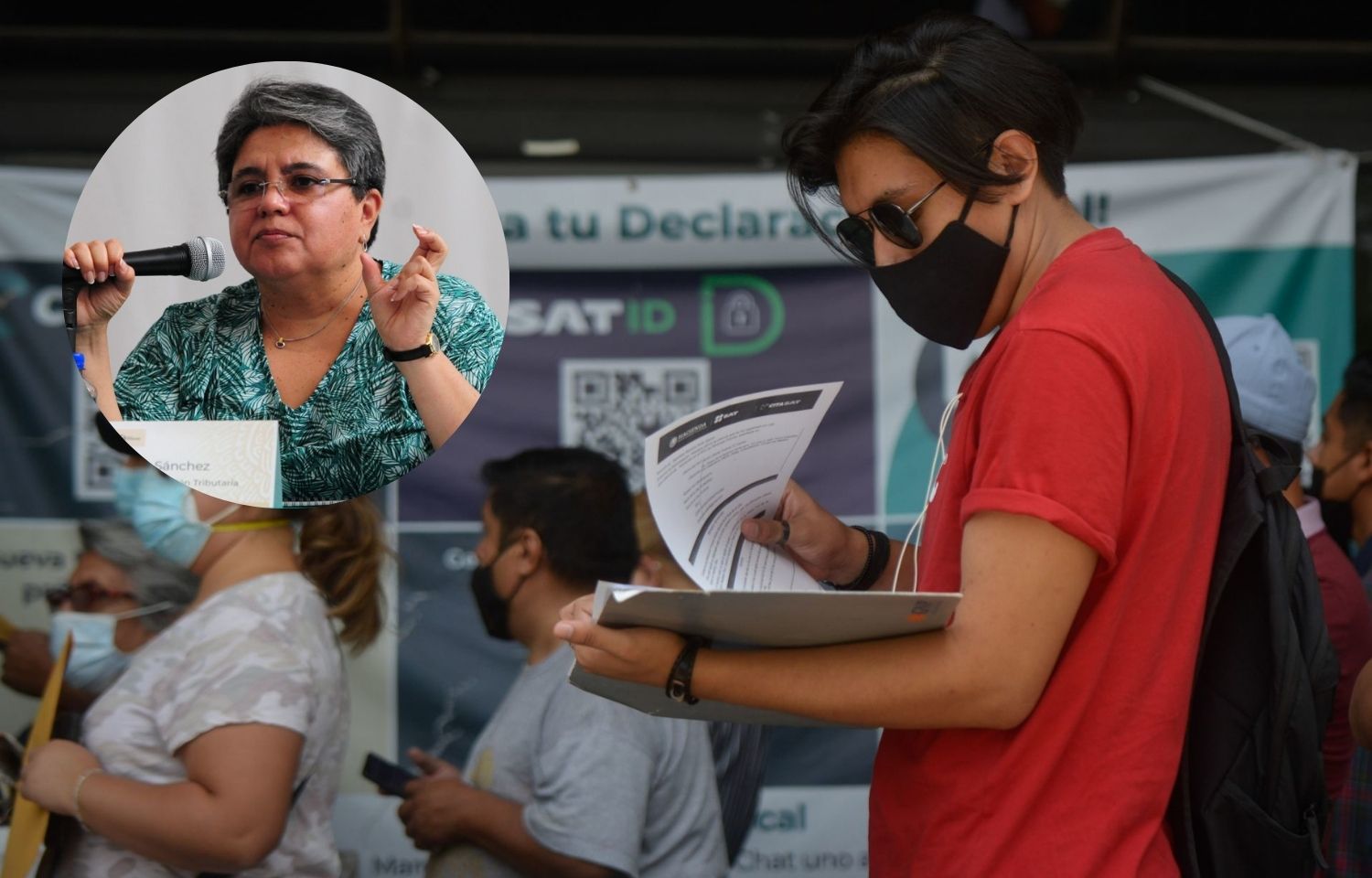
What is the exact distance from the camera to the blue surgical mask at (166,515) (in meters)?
2.41

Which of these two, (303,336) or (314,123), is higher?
(314,123)

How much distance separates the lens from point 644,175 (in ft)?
10.1

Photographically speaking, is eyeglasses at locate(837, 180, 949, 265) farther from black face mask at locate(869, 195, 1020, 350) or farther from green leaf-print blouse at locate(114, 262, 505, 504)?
green leaf-print blouse at locate(114, 262, 505, 504)

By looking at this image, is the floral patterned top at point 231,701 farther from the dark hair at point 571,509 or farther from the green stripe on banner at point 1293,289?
the green stripe on banner at point 1293,289

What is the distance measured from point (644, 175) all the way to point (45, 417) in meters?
1.37

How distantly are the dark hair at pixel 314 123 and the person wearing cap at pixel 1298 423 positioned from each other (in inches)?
59.4

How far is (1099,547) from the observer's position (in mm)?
1168

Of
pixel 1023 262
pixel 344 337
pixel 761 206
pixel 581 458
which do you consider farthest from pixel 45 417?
pixel 1023 262

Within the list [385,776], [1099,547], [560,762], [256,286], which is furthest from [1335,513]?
[256,286]

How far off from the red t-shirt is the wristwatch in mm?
509

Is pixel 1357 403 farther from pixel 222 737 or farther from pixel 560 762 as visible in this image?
pixel 222 737

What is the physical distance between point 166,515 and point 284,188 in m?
1.40

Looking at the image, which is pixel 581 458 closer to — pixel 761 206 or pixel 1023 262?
pixel 761 206

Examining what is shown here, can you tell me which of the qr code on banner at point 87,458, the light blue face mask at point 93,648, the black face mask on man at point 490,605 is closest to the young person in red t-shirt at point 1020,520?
the black face mask on man at point 490,605
